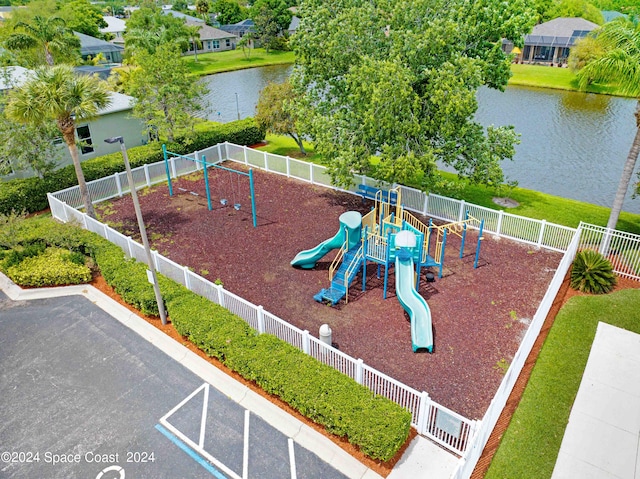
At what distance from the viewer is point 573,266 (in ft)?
53.3

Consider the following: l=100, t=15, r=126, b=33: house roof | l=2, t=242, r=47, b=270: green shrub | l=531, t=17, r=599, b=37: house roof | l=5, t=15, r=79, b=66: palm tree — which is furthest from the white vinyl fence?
l=100, t=15, r=126, b=33: house roof

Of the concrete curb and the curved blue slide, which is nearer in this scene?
the concrete curb

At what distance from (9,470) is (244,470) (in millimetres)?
4981

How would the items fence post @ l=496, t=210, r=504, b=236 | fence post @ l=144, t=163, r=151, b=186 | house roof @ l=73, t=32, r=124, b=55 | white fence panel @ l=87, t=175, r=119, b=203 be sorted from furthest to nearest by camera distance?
1. house roof @ l=73, t=32, r=124, b=55
2. fence post @ l=144, t=163, r=151, b=186
3. white fence panel @ l=87, t=175, r=119, b=203
4. fence post @ l=496, t=210, r=504, b=236

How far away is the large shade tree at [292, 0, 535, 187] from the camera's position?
53.6 ft

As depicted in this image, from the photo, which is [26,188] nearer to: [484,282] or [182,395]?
[182,395]

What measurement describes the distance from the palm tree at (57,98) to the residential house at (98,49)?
44.8 meters

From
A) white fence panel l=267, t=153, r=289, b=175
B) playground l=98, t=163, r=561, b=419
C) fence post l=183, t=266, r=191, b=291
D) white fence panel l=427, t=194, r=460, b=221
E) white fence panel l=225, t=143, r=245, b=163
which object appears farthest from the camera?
white fence panel l=225, t=143, r=245, b=163

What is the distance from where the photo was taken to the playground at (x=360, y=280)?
12.3 meters

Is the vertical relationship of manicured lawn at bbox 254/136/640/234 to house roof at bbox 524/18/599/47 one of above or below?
below

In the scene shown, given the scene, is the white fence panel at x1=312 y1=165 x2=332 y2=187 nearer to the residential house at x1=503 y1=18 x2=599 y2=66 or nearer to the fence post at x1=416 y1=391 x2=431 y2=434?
the fence post at x1=416 y1=391 x2=431 y2=434

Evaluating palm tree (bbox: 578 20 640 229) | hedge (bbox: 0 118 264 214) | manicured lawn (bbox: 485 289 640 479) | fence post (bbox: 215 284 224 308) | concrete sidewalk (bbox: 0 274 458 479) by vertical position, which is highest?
palm tree (bbox: 578 20 640 229)

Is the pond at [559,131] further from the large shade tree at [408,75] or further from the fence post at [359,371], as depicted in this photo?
the fence post at [359,371]

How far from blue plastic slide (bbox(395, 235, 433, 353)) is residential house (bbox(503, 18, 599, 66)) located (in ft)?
192
